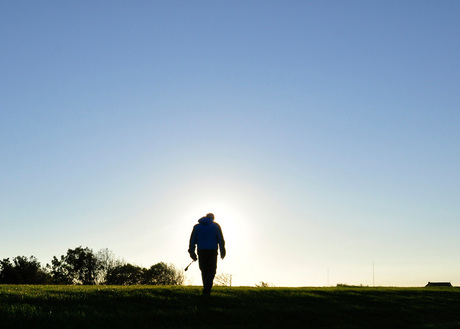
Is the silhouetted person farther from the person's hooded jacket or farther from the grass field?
the grass field

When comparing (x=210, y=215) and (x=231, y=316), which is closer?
(x=231, y=316)

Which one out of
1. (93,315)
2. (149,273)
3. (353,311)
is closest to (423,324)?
(353,311)

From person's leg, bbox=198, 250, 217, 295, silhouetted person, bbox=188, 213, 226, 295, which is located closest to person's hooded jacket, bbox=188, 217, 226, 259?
silhouetted person, bbox=188, 213, 226, 295

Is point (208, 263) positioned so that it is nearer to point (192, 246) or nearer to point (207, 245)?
point (207, 245)

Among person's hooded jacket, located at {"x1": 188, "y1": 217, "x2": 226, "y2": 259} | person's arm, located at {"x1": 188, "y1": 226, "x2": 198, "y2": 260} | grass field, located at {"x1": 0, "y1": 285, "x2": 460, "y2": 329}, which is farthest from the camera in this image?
person's arm, located at {"x1": 188, "y1": 226, "x2": 198, "y2": 260}

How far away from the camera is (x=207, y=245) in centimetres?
1816

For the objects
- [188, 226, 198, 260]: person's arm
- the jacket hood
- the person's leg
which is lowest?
the person's leg

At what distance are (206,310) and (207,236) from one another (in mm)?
3228

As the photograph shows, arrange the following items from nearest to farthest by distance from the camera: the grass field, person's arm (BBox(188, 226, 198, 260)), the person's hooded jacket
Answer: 1. the grass field
2. the person's hooded jacket
3. person's arm (BBox(188, 226, 198, 260))

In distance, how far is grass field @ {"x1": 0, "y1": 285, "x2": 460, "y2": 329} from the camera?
13.4 metres

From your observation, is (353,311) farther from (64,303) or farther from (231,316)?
(64,303)

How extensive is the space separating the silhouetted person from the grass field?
0.86m

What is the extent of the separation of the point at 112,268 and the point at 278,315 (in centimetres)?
10368

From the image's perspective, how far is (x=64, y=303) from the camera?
595 inches
